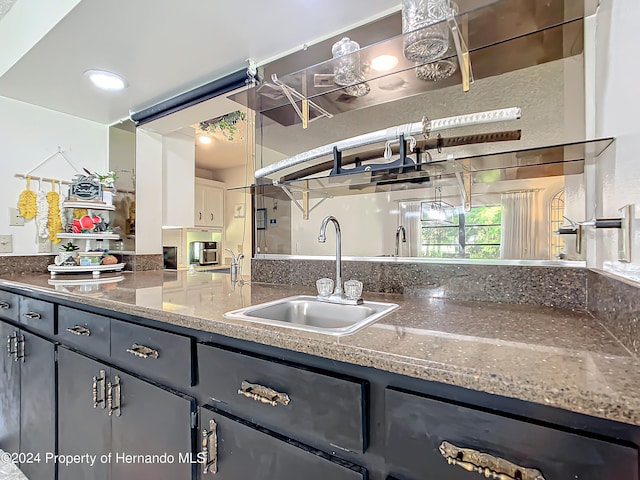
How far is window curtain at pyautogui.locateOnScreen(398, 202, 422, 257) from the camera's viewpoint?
139cm

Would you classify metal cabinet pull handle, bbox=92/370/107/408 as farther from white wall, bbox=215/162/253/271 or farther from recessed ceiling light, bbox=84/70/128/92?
white wall, bbox=215/162/253/271

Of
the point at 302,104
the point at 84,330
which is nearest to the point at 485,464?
the point at 84,330

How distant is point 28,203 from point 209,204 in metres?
2.66

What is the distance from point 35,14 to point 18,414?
2.01 metres

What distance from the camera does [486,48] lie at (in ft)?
4.19

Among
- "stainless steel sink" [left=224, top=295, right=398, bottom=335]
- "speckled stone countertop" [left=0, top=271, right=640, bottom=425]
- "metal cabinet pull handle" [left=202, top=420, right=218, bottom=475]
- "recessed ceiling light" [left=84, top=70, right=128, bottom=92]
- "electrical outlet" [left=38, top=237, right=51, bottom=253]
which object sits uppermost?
"recessed ceiling light" [left=84, top=70, right=128, bottom=92]

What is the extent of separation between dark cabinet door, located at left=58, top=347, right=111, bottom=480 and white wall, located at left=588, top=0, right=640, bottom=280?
1.64 metres

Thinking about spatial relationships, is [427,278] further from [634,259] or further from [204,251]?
[204,251]

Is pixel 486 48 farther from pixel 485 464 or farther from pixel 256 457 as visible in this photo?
pixel 256 457

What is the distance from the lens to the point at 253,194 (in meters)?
1.90

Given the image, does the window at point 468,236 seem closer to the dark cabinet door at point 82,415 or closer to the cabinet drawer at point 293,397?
the cabinet drawer at point 293,397

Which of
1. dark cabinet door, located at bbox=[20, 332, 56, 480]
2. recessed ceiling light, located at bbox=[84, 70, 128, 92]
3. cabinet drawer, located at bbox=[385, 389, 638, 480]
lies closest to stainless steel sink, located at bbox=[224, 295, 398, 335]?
cabinet drawer, located at bbox=[385, 389, 638, 480]

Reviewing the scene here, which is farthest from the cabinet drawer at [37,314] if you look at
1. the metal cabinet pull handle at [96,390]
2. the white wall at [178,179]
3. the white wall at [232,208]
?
the white wall at [232,208]

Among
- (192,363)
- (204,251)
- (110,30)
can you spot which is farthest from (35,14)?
(204,251)
